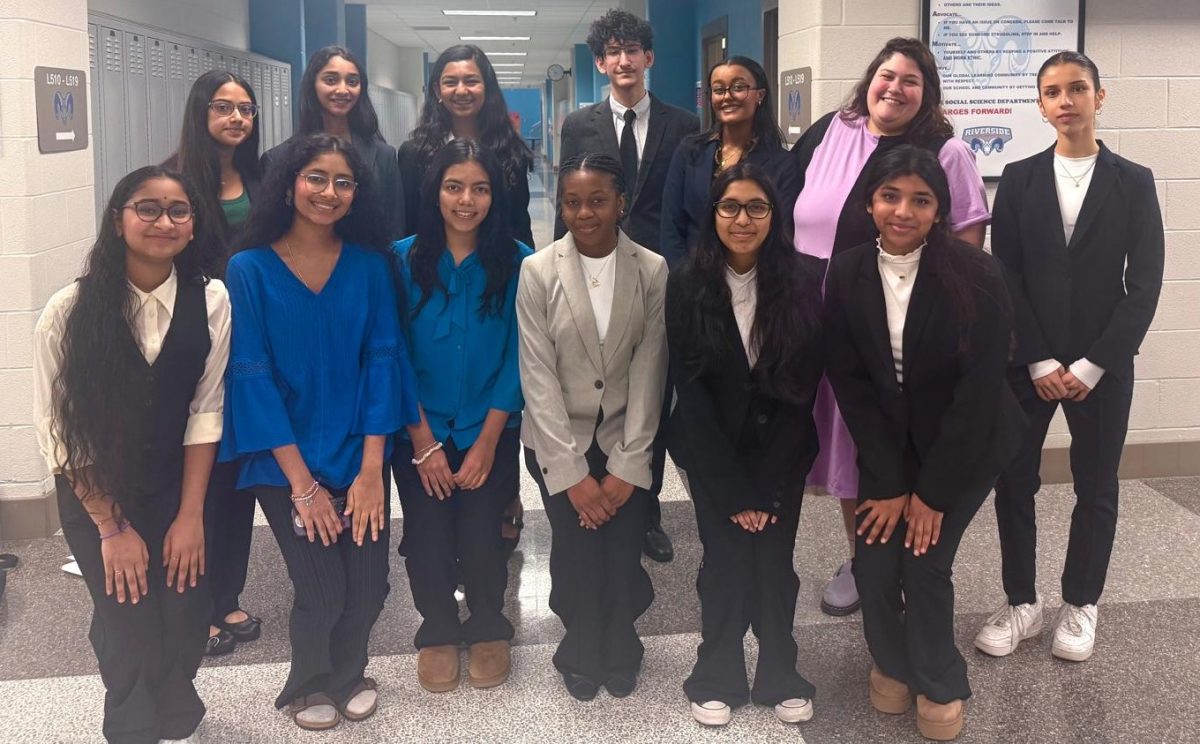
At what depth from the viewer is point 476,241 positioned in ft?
7.98

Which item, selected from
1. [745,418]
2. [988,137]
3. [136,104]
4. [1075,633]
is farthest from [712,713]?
[136,104]

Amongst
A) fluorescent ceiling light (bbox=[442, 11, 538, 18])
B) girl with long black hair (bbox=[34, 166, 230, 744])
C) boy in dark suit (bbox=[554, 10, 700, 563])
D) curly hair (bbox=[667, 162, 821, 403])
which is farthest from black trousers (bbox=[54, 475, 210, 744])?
fluorescent ceiling light (bbox=[442, 11, 538, 18])

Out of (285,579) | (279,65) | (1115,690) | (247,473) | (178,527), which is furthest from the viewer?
(279,65)

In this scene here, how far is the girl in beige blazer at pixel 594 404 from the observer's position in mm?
2334

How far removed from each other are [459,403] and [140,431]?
0.69 meters

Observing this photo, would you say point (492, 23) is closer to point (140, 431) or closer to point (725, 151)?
point (725, 151)

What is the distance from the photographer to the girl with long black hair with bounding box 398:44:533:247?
2947 mm

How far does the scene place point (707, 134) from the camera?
112 inches

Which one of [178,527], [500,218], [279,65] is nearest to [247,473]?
[178,527]

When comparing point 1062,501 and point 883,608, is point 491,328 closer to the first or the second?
point 883,608

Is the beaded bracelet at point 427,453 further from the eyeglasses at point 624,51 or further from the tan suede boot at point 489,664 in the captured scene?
the eyeglasses at point 624,51

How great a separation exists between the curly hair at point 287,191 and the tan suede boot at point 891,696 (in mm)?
1523

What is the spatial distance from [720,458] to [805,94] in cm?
189

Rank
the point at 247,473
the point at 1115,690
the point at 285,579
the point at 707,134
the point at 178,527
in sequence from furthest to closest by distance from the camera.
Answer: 1. the point at 285,579
2. the point at 707,134
3. the point at 1115,690
4. the point at 247,473
5. the point at 178,527
